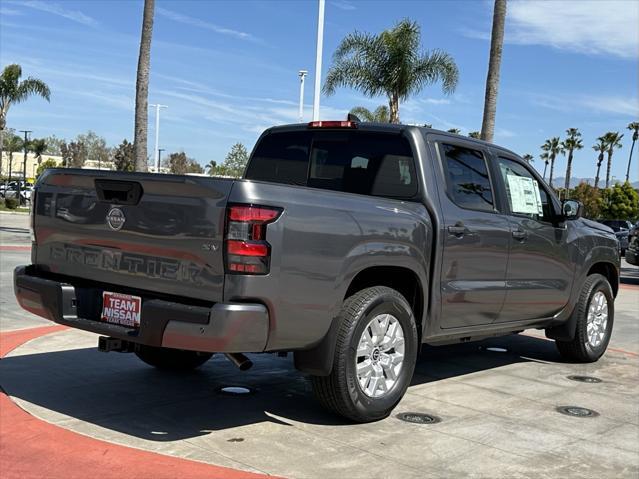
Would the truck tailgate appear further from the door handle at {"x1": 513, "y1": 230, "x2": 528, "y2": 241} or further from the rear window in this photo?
the door handle at {"x1": 513, "y1": 230, "x2": 528, "y2": 241}

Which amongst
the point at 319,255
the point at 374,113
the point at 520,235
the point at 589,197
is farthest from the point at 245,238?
the point at 589,197

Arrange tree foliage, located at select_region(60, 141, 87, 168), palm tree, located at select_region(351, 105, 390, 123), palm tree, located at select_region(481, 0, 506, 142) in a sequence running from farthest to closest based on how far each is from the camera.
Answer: tree foliage, located at select_region(60, 141, 87, 168) → palm tree, located at select_region(351, 105, 390, 123) → palm tree, located at select_region(481, 0, 506, 142)

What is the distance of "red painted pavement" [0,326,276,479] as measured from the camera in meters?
4.01

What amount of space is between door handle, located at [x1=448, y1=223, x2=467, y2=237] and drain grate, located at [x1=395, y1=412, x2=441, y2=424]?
1355 mm

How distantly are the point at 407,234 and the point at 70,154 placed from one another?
85088mm

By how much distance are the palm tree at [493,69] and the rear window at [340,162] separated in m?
9.91

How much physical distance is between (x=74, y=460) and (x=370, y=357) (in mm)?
1950

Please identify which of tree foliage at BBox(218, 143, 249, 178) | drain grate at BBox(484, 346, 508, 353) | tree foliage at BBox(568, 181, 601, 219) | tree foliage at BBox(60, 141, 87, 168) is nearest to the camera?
drain grate at BBox(484, 346, 508, 353)

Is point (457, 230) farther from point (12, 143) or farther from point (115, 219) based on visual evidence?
point (12, 143)

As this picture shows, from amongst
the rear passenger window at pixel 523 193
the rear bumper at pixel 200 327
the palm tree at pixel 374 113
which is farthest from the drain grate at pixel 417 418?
the palm tree at pixel 374 113

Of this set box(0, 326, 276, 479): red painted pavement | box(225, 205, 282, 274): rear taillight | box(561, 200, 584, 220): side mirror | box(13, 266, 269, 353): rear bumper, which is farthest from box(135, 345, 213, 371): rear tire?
box(561, 200, 584, 220): side mirror

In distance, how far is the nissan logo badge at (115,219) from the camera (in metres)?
4.58

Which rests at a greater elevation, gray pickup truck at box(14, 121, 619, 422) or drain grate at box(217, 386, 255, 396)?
gray pickup truck at box(14, 121, 619, 422)

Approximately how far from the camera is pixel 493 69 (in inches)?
613
